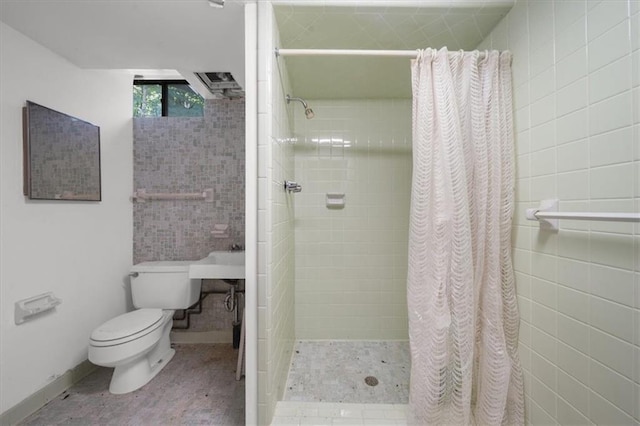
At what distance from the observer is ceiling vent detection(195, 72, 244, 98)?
5.52ft

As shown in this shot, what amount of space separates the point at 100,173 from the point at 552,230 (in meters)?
2.71

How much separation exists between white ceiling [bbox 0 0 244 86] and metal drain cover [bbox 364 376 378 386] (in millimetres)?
2109

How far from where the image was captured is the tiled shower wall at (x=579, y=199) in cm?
66

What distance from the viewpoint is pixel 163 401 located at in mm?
1320

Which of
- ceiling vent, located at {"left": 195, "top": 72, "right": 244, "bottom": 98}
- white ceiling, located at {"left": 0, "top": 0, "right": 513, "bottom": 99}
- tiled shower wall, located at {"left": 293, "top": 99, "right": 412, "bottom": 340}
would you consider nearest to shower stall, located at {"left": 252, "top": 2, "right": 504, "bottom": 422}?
tiled shower wall, located at {"left": 293, "top": 99, "right": 412, "bottom": 340}

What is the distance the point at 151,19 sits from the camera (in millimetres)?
1118

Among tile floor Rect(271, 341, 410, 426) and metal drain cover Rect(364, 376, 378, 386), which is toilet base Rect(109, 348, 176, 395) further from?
metal drain cover Rect(364, 376, 378, 386)

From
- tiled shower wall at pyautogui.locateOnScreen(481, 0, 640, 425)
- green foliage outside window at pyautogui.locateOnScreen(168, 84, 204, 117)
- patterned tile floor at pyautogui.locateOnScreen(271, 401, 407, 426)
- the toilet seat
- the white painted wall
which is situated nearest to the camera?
tiled shower wall at pyautogui.locateOnScreen(481, 0, 640, 425)

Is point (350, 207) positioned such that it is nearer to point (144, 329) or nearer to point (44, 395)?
point (144, 329)

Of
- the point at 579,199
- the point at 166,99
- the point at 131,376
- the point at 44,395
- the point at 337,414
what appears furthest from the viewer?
the point at 166,99

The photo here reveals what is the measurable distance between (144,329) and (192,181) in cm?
115

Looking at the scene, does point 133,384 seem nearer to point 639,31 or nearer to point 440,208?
point 440,208

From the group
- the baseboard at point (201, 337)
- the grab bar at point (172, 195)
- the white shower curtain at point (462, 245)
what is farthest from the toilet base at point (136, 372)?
the white shower curtain at point (462, 245)

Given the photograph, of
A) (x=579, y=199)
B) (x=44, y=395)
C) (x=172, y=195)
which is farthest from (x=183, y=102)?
(x=579, y=199)
